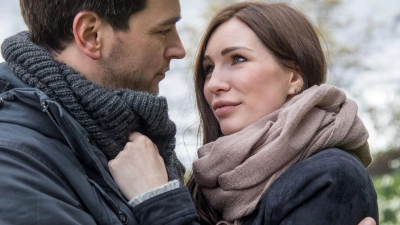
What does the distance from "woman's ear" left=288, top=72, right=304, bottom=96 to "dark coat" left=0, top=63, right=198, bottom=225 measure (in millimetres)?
720

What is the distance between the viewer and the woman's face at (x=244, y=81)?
2947 millimetres

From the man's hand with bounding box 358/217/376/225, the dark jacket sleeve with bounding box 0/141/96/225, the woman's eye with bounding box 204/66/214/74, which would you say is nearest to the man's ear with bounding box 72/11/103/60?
the dark jacket sleeve with bounding box 0/141/96/225

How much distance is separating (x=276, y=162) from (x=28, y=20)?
3.63 feet

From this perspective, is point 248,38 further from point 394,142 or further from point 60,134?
point 394,142

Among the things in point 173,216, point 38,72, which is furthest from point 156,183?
point 38,72

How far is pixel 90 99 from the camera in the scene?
2535 millimetres

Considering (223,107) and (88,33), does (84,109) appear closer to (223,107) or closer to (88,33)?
(88,33)

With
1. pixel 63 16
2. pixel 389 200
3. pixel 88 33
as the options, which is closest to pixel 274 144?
pixel 88 33

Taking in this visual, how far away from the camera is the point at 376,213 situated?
276cm

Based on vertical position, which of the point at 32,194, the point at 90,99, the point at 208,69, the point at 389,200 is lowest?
the point at 389,200

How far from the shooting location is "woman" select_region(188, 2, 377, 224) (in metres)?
2.61

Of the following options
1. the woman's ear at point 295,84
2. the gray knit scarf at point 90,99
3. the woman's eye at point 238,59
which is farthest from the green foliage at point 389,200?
the gray knit scarf at point 90,99

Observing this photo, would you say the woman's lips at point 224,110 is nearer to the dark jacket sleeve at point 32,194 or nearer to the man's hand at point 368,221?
the man's hand at point 368,221

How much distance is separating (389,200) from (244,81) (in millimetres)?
4327
